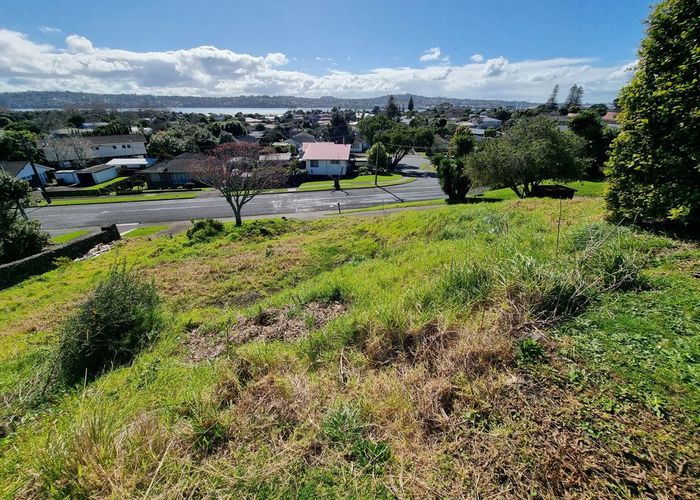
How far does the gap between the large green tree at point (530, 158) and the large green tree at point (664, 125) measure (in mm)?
14372

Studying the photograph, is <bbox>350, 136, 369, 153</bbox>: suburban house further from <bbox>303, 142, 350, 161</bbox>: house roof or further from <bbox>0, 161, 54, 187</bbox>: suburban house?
<bbox>0, 161, 54, 187</bbox>: suburban house

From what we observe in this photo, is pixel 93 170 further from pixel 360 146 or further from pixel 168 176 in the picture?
pixel 360 146

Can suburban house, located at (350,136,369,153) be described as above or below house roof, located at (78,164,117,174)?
above

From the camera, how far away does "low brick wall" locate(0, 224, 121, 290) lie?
1323 centimetres

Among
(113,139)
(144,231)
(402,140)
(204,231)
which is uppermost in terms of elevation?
(402,140)

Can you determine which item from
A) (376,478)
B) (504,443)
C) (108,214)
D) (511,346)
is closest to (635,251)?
(511,346)

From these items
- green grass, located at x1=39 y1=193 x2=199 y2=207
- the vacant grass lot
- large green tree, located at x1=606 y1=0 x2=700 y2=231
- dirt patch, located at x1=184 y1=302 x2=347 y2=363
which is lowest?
green grass, located at x1=39 y1=193 x2=199 y2=207

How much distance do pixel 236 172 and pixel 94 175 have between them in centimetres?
3720

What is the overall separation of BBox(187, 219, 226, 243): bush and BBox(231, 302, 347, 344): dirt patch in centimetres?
1463

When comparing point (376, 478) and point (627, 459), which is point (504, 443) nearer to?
point (627, 459)

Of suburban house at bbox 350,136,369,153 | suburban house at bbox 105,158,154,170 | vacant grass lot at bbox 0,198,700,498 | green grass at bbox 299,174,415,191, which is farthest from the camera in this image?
suburban house at bbox 350,136,369,153

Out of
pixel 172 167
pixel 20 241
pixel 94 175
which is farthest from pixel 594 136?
pixel 94 175

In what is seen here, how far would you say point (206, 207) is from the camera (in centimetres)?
3183

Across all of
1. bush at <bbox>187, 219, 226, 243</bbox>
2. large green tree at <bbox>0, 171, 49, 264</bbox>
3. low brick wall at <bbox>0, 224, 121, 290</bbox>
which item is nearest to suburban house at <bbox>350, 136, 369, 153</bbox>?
bush at <bbox>187, 219, 226, 243</bbox>
